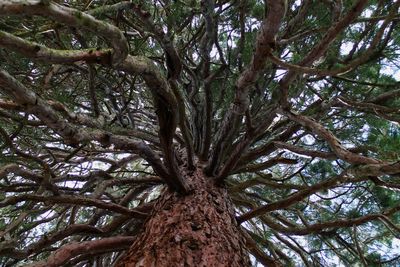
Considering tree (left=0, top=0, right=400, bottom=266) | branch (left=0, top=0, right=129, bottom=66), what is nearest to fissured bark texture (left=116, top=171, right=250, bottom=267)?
tree (left=0, top=0, right=400, bottom=266)

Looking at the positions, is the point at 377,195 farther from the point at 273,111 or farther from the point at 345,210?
the point at 273,111

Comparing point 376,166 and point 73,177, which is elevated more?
point 73,177

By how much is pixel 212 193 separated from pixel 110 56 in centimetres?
134

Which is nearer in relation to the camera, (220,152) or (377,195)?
(220,152)

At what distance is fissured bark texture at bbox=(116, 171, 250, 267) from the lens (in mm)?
1568

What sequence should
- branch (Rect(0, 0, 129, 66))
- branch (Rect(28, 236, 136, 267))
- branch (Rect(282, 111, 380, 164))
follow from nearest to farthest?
branch (Rect(0, 0, 129, 66))
branch (Rect(282, 111, 380, 164))
branch (Rect(28, 236, 136, 267))

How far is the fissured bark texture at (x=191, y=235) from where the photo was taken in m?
1.57

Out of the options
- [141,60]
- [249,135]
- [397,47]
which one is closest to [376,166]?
[249,135]

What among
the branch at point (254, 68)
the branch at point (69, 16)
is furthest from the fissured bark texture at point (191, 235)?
the branch at point (69, 16)


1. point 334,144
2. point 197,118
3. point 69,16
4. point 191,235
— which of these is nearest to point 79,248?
point 191,235

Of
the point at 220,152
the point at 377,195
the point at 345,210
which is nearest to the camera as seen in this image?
the point at 220,152

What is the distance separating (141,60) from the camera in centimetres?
137

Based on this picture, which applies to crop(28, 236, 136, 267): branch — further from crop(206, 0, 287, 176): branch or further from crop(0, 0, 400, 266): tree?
crop(206, 0, 287, 176): branch

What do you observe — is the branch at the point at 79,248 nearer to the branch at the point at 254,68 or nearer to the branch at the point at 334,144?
the branch at the point at 254,68
